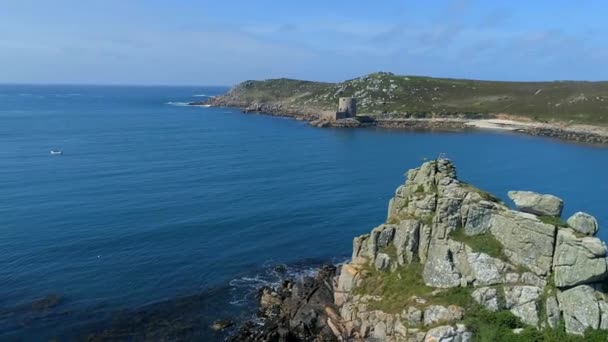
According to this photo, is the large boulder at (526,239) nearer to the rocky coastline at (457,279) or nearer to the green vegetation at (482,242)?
the rocky coastline at (457,279)

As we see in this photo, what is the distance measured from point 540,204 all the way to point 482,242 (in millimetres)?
4510

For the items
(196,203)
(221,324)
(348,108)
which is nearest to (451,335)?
(221,324)

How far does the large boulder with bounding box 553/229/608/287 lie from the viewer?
97.0 ft

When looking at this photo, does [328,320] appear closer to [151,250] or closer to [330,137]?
Result: [151,250]

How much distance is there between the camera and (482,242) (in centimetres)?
3388

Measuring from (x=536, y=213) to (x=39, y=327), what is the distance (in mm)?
35592

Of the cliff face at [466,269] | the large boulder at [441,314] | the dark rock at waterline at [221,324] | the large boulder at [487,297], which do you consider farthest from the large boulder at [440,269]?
the dark rock at waterline at [221,324]

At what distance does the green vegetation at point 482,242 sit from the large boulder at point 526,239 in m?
0.34

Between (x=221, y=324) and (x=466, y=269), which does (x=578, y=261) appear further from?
(x=221, y=324)

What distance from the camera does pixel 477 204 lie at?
34.9 m

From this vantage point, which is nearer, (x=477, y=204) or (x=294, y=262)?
(x=477, y=204)

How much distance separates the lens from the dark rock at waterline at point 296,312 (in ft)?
118

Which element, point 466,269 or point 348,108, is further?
point 348,108

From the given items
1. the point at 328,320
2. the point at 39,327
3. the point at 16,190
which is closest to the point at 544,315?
the point at 328,320
